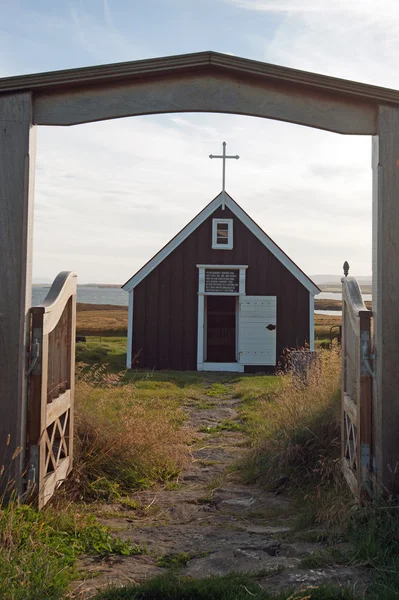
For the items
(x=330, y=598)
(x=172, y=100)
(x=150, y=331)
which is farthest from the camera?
(x=150, y=331)

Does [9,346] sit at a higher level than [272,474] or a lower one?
higher

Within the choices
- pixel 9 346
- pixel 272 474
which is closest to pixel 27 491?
pixel 9 346

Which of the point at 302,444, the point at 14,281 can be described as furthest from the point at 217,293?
the point at 14,281

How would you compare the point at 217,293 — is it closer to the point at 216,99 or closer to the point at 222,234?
the point at 222,234

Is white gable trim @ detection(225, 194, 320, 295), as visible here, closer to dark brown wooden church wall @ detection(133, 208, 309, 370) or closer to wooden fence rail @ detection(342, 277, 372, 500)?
dark brown wooden church wall @ detection(133, 208, 309, 370)

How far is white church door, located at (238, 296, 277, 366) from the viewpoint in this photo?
683 inches

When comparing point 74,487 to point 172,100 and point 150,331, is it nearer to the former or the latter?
point 172,100

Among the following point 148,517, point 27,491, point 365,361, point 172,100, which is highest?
point 172,100

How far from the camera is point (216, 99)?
4.96 metres

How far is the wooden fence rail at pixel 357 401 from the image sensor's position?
188 inches

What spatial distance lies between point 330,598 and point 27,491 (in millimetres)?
2231

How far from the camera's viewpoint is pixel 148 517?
5.21 metres

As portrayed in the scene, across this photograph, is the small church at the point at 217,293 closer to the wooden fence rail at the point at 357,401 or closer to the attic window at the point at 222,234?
the attic window at the point at 222,234

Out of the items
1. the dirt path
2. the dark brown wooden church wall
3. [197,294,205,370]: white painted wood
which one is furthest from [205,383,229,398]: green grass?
the dirt path
